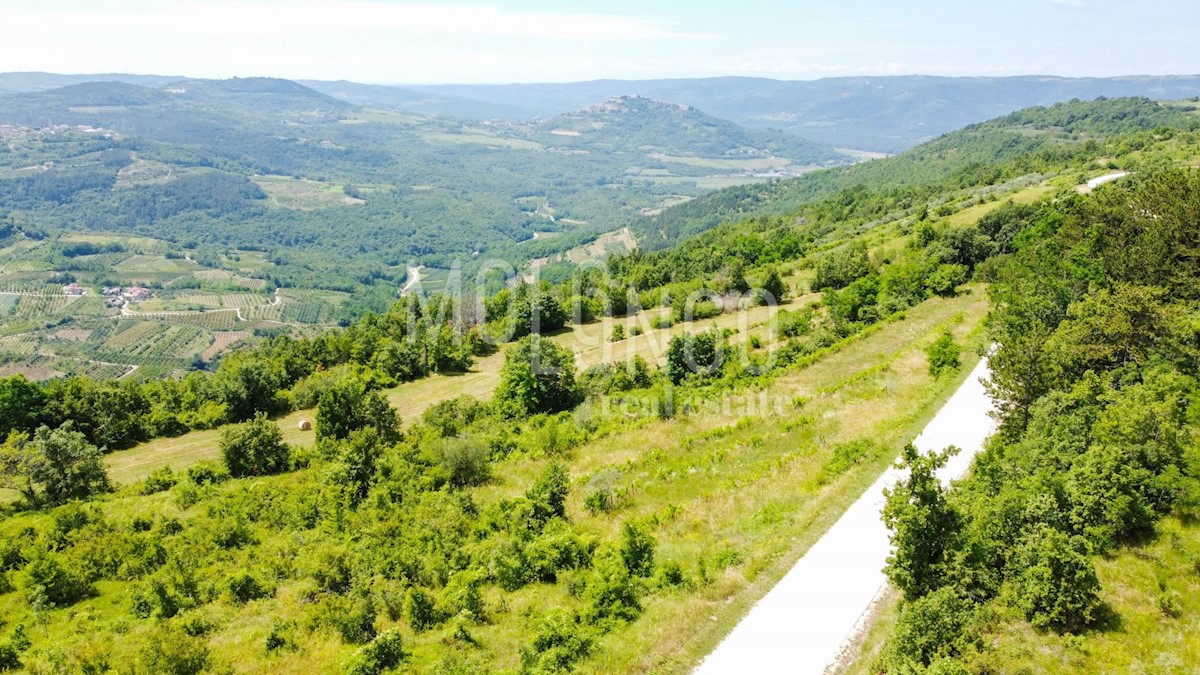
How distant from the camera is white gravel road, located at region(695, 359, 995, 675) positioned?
15.2 m

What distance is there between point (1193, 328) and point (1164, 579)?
12.9 meters

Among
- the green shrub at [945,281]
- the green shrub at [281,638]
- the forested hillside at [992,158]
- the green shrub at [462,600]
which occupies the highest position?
the forested hillside at [992,158]

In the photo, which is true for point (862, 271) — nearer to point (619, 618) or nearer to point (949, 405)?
point (949, 405)

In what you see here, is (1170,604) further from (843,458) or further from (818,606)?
(843,458)

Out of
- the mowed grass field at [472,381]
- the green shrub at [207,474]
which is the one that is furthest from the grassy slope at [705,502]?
the mowed grass field at [472,381]

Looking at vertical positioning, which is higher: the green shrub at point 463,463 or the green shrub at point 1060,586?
the green shrub at point 1060,586

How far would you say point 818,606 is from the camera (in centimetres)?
1695

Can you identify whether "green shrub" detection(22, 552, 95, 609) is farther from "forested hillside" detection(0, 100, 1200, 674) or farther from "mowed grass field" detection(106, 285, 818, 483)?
"mowed grass field" detection(106, 285, 818, 483)

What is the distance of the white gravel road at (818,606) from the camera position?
50.0 feet

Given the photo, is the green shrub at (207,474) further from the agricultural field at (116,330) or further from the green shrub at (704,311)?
the agricultural field at (116,330)

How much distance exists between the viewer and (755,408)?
35312mm

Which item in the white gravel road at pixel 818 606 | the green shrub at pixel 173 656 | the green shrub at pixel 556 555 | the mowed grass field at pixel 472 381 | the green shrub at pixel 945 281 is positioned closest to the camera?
the white gravel road at pixel 818 606

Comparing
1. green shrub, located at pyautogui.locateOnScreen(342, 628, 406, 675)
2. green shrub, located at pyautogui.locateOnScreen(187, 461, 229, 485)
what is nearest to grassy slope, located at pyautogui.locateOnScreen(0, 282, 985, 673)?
green shrub, located at pyautogui.locateOnScreen(342, 628, 406, 675)

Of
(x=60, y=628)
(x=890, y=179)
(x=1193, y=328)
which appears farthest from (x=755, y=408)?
(x=890, y=179)
